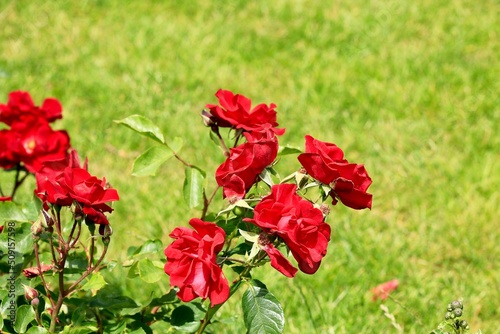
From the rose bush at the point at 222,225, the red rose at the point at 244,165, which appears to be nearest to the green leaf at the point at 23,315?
the rose bush at the point at 222,225

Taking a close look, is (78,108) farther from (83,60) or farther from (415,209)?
(415,209)

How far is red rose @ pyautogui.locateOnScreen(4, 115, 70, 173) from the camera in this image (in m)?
1.95

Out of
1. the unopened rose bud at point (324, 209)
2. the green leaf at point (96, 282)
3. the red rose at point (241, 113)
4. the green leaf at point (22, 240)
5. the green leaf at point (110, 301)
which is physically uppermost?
the red rose at point (241, 113)

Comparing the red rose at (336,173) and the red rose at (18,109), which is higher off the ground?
the red rose at (336,173)

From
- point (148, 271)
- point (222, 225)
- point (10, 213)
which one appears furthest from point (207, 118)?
point (10, 213)

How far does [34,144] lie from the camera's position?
6.40 ft

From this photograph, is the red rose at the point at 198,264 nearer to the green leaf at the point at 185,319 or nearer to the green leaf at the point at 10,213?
the green leaf at the point at 185,319

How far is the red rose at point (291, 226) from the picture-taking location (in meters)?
1.29

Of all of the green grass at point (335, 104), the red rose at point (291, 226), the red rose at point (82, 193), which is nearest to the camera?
the red rose at point (291, 226)

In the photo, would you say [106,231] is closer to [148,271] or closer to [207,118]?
[148,271]

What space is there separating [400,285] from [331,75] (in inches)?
62.0

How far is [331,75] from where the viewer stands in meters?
3.97

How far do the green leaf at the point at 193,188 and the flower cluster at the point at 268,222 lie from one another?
0.25 metres

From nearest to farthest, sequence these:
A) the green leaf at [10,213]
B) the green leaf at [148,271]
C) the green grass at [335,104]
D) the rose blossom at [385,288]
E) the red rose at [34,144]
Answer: the green leaf at [148,271], the green leaf at [10,213], the red rose at [34,144], the rose blossom at [385,288], the green grass at [335,104]
